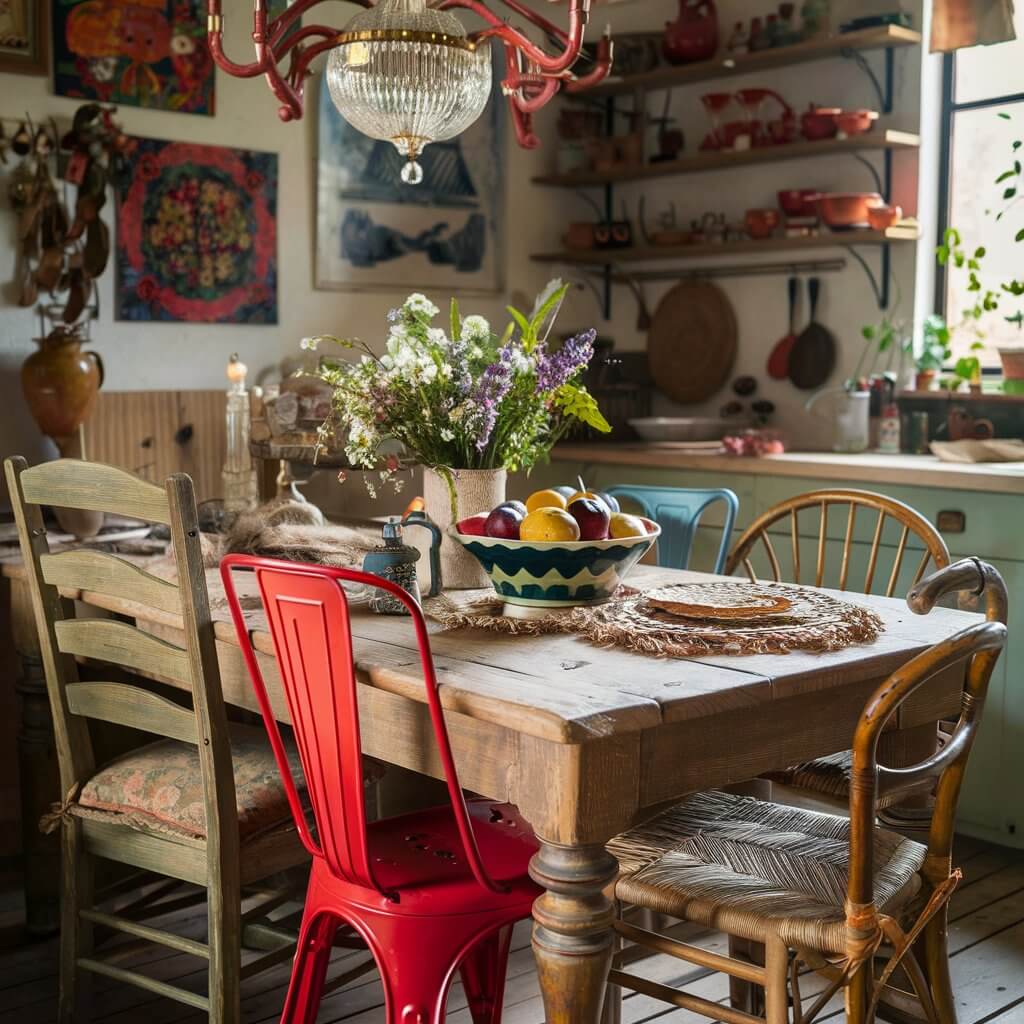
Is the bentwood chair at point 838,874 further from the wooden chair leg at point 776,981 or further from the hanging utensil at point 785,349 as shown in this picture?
the hanging utensil at point 785,349

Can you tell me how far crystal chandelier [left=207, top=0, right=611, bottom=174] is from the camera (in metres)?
1.98

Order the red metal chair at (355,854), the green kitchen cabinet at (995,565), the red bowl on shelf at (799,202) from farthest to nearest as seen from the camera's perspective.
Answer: the red bowl on shelf at (799,202) < the green kitchen cabinet at (995,565) < the red metal chair at (355,854)

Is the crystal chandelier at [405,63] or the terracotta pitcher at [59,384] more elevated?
the crystal chandelier at [405,63]

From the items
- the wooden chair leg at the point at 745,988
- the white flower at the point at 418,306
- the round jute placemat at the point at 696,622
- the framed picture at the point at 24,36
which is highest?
the framed picture at the point at 24,36

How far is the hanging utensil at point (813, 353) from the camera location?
164 inches

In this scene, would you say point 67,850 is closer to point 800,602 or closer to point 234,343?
point 800,602

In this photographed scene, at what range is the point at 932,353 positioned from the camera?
150 inches

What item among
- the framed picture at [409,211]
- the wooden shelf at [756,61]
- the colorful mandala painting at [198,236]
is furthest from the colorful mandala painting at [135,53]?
the wooden shelf at [756,61]

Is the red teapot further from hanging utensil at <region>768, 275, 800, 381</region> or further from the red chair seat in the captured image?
Answer: the red chair seat

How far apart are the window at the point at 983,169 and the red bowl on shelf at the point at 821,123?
333 mm

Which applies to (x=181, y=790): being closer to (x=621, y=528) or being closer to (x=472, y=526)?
(x=472, y=526)

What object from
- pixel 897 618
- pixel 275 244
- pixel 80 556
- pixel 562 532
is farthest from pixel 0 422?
pixel 897 618

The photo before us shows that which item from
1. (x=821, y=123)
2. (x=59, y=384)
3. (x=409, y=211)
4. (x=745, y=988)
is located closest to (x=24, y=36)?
(x=59, y=384)

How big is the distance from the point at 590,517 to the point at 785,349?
8.13ft
